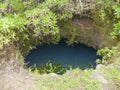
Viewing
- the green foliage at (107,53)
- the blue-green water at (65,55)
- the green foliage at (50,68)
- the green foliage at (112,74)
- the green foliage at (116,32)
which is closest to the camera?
the green foliage at (112,74)

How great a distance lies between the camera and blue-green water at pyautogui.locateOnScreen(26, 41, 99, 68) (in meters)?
5.27

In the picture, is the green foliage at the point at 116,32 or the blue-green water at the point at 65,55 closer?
the green foliage at the point at 116,32

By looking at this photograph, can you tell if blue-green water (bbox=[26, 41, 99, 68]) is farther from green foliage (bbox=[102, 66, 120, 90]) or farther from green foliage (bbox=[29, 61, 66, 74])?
green foliage (bbox=[102, 66, 120, 90])

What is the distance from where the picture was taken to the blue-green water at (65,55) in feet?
17.3

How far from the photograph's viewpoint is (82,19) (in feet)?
17.9

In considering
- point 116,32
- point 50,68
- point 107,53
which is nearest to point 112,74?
point 107,53

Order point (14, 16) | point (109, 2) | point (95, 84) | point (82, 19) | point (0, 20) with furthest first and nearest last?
point (82, 19)
point (109, 2)
point (14, 16)
point (0, 20)
point (95, 84)

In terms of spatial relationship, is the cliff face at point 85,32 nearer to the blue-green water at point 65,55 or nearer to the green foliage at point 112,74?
the blue-green water at point 65,55

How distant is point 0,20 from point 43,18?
0.72m

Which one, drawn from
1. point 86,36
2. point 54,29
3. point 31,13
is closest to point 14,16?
point 31,13

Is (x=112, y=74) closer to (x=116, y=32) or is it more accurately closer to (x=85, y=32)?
(x=116, y=32)

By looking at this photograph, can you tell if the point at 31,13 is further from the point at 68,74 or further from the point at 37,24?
the point at 68,74

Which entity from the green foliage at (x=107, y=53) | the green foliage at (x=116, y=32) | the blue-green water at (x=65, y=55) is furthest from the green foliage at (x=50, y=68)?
the green foliage at (x=116, y=32)

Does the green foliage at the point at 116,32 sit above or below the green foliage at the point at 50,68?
above
